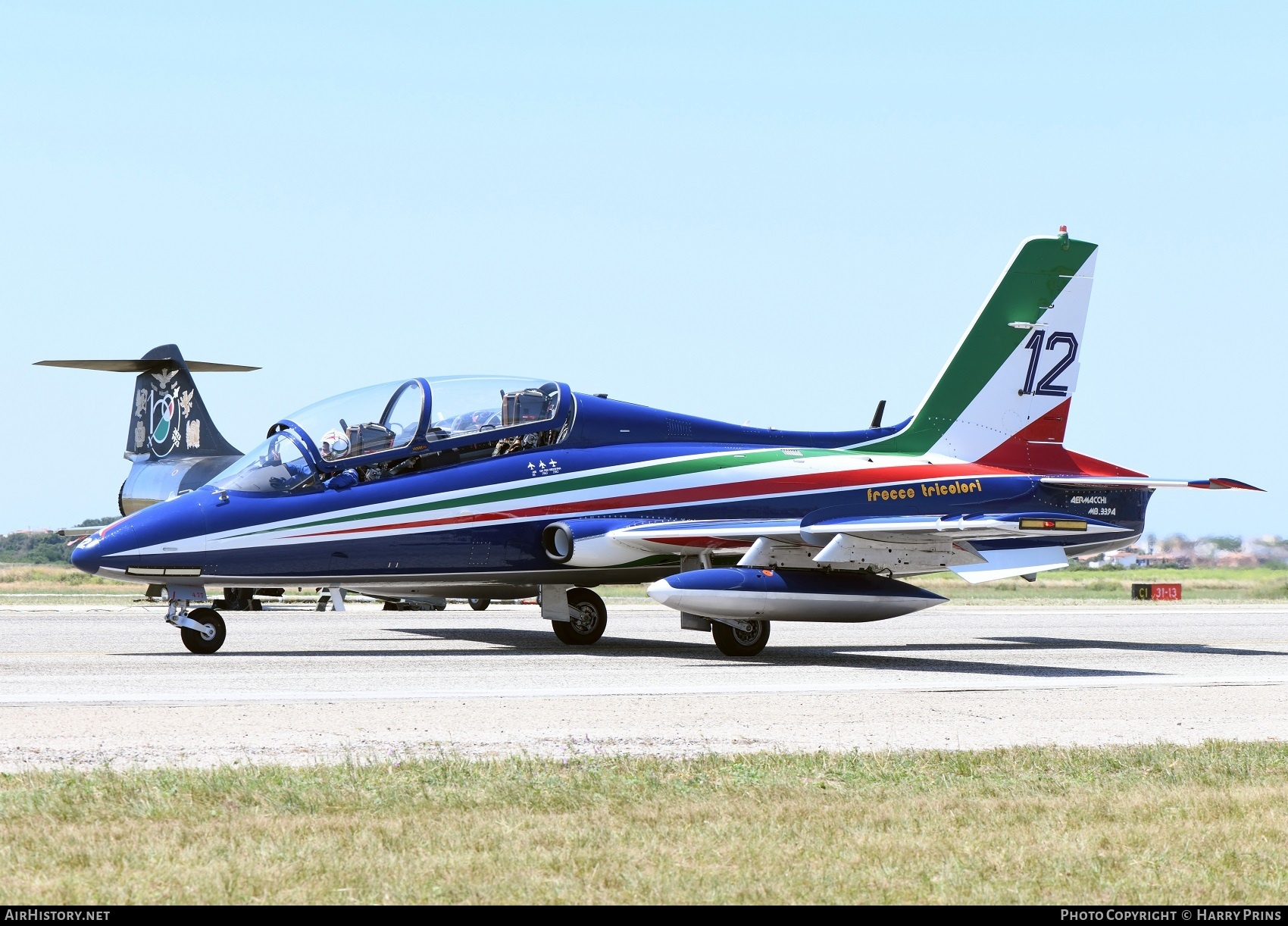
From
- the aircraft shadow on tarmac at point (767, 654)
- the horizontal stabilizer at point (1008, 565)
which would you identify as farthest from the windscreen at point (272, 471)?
the horizontal stabilizer at point (1008, 565)

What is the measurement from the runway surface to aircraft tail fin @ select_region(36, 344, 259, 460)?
39.1ft

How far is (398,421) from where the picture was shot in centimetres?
1698

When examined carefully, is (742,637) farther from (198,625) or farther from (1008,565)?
(198,625)

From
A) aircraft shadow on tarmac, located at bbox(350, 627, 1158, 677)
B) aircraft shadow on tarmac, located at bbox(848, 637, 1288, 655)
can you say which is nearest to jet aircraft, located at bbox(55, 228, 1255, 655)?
aircraft shadow on tarmac, located at bbox(350, 627, 1158, 677)

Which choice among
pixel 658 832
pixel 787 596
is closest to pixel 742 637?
pixel 787 596

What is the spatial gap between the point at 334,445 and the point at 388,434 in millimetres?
662

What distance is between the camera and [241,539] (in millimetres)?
16078

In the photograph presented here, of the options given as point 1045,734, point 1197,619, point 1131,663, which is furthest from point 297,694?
point 1197,619

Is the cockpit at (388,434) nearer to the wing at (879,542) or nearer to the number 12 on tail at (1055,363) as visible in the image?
the wing at (879,542)

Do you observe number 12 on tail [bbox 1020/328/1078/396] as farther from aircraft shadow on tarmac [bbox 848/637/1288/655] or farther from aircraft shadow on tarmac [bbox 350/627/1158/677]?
aircraft shadow on tarmac [bbox 350/627/1158/677]

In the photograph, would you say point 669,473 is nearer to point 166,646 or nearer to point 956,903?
point 166,646

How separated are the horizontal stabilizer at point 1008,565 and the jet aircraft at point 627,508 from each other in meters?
0.03

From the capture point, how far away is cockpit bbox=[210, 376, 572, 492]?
1661 centimetres

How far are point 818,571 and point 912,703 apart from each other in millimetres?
5334
